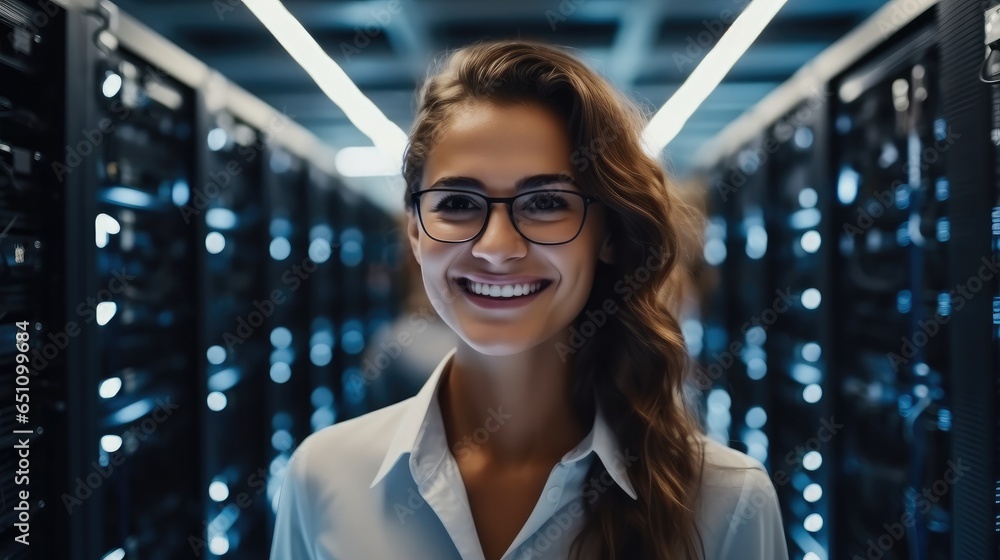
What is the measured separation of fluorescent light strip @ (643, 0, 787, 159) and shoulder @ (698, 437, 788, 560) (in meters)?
0.98

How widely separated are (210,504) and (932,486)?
3.09 m

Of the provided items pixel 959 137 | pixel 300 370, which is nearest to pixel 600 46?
pixel 959 137

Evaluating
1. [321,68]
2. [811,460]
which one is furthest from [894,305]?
[321,68]

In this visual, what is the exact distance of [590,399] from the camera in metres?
1.25

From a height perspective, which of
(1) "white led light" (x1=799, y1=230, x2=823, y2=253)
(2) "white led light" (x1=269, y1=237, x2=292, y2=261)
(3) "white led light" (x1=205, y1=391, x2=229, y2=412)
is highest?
(2) "white led light" (x1=269, y1=237, x2=292, y2=261)

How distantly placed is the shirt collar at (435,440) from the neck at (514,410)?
52 millimetres

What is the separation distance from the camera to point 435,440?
1192 millimetres

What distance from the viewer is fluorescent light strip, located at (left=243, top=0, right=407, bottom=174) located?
2.05 meters

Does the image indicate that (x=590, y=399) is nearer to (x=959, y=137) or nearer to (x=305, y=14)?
(x=959, y=137)

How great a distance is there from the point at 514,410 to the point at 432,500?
244 mm

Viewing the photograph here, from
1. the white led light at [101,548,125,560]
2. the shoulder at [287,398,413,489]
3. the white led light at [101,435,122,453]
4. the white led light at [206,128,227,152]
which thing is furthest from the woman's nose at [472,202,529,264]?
the white led light at [206,128,227,152]

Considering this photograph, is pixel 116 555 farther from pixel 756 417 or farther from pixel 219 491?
pixel 756 417

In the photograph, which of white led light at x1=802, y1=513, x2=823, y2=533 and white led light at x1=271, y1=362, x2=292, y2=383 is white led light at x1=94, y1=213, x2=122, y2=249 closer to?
white led light at x1=271, y1=362, x2=292, y2=383

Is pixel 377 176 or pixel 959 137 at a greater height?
pixel 377 176
